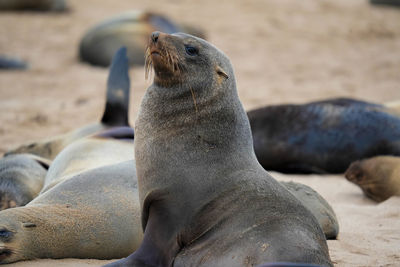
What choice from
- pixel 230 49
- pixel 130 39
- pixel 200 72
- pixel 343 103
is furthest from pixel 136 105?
pixel 200 72

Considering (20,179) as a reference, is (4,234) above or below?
above

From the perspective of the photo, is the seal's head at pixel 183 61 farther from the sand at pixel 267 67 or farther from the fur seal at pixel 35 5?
the fur seal at pixel 35 5

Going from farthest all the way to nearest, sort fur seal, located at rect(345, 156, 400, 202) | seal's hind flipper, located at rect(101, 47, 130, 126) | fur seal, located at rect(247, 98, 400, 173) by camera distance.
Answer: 1. fur seal, located at rect(247, 98, 400, 173)
2. seal's hind flipper, located at rect(101, 47, 130, 126)
3. fur seal, located at rect(345, 156, 400, 202)

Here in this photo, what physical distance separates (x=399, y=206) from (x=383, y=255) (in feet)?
4.01

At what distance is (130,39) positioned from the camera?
11086 millimetres

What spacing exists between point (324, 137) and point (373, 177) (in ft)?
3.24

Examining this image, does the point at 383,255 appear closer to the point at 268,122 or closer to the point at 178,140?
the point at 178,140

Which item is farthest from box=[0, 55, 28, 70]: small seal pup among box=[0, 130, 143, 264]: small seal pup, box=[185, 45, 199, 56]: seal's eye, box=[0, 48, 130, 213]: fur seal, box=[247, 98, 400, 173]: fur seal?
box=[185, 45, 199, 56]: seal's eye

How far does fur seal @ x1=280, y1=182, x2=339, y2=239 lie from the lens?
4.15 meters

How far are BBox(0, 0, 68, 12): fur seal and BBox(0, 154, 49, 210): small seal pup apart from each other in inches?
377

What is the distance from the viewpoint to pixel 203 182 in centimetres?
334

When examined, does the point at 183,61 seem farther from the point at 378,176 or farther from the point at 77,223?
the point at 378,176

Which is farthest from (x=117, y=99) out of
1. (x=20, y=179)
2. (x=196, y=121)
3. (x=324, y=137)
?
(x=196, y=121)

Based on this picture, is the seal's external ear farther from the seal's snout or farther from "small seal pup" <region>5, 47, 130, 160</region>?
"small seal pup" <region>5, 47, 130, 160</region>
